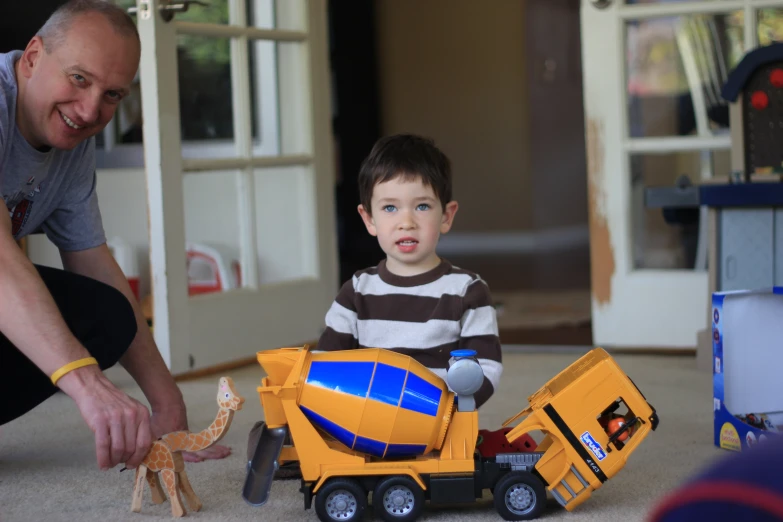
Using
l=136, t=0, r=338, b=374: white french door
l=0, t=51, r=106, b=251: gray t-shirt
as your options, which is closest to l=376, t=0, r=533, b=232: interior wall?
l=136, t=0, r=338, b=374: white french door

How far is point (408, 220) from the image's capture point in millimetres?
1485

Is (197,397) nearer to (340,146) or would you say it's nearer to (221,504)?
(221,504)

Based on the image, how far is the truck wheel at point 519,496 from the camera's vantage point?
136 centimetres

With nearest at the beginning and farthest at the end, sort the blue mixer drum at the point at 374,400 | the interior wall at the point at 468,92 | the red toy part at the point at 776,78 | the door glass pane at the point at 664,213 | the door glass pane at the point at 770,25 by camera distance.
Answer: the blue mixer drum at the point at 374,400
the red toy part at the point at 776,78
the door glass pane at the point at 770,25
the door glass pane at the point at 664,213
the interior wall at the point at 468,92

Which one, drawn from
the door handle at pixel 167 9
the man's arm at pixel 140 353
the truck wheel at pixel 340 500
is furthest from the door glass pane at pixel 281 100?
the truck wheel at pixel 340 500

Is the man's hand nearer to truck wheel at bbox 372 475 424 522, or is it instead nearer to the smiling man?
the smiling man

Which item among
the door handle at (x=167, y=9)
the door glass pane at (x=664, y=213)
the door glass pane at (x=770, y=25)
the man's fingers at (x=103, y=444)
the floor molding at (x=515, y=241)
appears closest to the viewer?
the man's fingers at (x=103, y=444)

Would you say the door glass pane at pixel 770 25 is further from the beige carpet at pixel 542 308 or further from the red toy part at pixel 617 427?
the red toy part at pixel 617 427

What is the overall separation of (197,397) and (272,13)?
45.8 inches

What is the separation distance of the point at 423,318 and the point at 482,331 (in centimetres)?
9

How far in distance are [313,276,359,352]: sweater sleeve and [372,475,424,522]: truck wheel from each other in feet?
0.83

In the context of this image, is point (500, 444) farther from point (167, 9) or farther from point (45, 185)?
point (167, 9)

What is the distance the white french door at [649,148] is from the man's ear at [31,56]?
1564 mm

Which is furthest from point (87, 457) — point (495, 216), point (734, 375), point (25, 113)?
point (495, 216)
